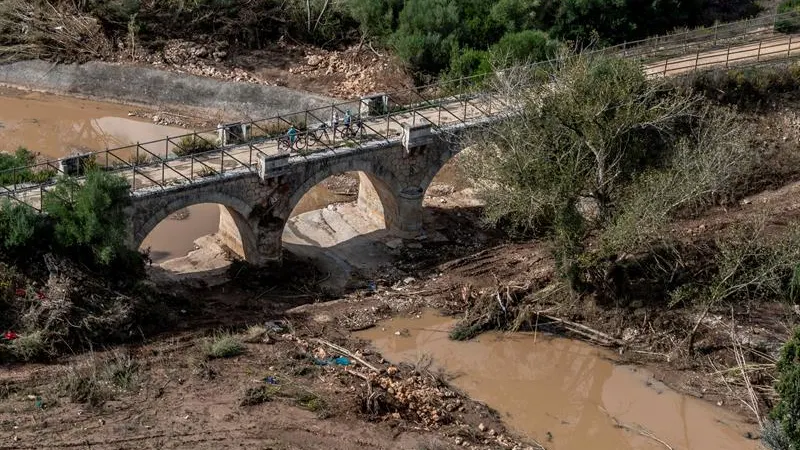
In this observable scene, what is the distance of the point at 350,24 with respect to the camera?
46531 millimetres

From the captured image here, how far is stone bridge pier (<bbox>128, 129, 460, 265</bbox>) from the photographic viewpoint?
87.0 ft

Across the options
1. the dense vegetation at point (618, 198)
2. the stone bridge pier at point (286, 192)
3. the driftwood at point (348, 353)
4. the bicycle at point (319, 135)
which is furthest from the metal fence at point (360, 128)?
the driftwood at point (348, 353)

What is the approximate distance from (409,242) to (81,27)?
2111 centimetres

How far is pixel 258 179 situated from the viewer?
2805cm

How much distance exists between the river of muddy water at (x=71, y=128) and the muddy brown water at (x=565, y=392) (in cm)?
898

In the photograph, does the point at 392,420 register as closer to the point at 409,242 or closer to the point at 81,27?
the point at 409,242

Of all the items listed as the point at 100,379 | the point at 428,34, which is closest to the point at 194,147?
the point at 100,379

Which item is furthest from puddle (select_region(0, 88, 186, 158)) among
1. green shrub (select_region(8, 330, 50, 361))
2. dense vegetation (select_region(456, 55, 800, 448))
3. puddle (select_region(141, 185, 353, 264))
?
dense vegetation (select_region(456, 55, 800, 448))

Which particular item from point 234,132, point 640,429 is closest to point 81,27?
point 234,132

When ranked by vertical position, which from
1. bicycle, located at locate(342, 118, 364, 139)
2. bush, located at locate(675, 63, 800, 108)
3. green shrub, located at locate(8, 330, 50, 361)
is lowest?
green shrub, located at locate(8, 330, 50, 361)

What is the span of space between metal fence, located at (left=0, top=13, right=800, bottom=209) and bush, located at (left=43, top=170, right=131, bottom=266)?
41.2 inches

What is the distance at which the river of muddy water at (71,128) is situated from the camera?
38.3 meters

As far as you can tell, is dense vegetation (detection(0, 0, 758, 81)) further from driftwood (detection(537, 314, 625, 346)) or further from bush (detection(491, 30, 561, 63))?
Result: driftwood (detection(537, 314, 625, 346))

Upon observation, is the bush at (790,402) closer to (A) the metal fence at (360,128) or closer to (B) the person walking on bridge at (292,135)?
(A) the metal fence at (360,128)
